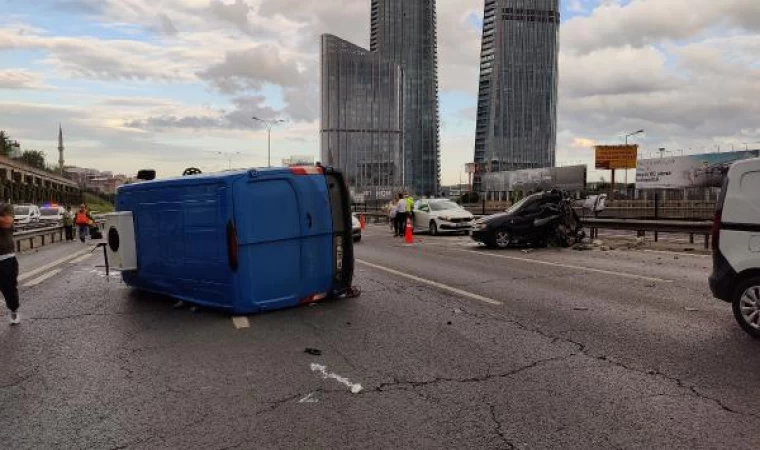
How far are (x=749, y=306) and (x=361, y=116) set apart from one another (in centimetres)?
9760

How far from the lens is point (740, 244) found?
6.77 meters

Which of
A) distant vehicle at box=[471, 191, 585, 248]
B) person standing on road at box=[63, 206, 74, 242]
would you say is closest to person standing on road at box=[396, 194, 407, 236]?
distant vehicle at box=[471, 191, 585, 248]

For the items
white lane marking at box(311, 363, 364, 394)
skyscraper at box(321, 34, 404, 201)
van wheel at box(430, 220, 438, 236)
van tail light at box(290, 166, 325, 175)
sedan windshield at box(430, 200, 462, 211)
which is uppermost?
skyscraper at box(321, 34, 404, 201)

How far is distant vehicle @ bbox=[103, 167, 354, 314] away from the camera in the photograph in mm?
7949

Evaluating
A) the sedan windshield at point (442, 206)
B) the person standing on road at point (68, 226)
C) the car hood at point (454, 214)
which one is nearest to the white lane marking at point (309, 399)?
the car hood at point (454, 214)

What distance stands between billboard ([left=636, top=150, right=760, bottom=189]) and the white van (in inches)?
2241

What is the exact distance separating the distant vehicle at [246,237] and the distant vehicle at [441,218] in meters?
16.6

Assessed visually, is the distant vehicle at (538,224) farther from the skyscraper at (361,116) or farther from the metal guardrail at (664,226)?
the skyscraper at (361,116)

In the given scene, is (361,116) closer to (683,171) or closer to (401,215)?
(683,171)

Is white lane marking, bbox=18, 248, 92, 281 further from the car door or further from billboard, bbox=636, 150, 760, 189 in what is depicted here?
billboard, bbox=636, 150, 760, 189

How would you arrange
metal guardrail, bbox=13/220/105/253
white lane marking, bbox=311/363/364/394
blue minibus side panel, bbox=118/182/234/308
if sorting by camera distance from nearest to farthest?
white lane marking, bbox=311/363/364/394 → blue minibus side panel, bbox=118/182/234/308 → metal guardrail, bbox=13/220/105/253

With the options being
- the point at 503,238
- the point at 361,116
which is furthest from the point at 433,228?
the point at 361,116

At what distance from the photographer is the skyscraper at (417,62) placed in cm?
16150

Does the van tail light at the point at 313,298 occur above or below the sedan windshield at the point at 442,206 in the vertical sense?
below
